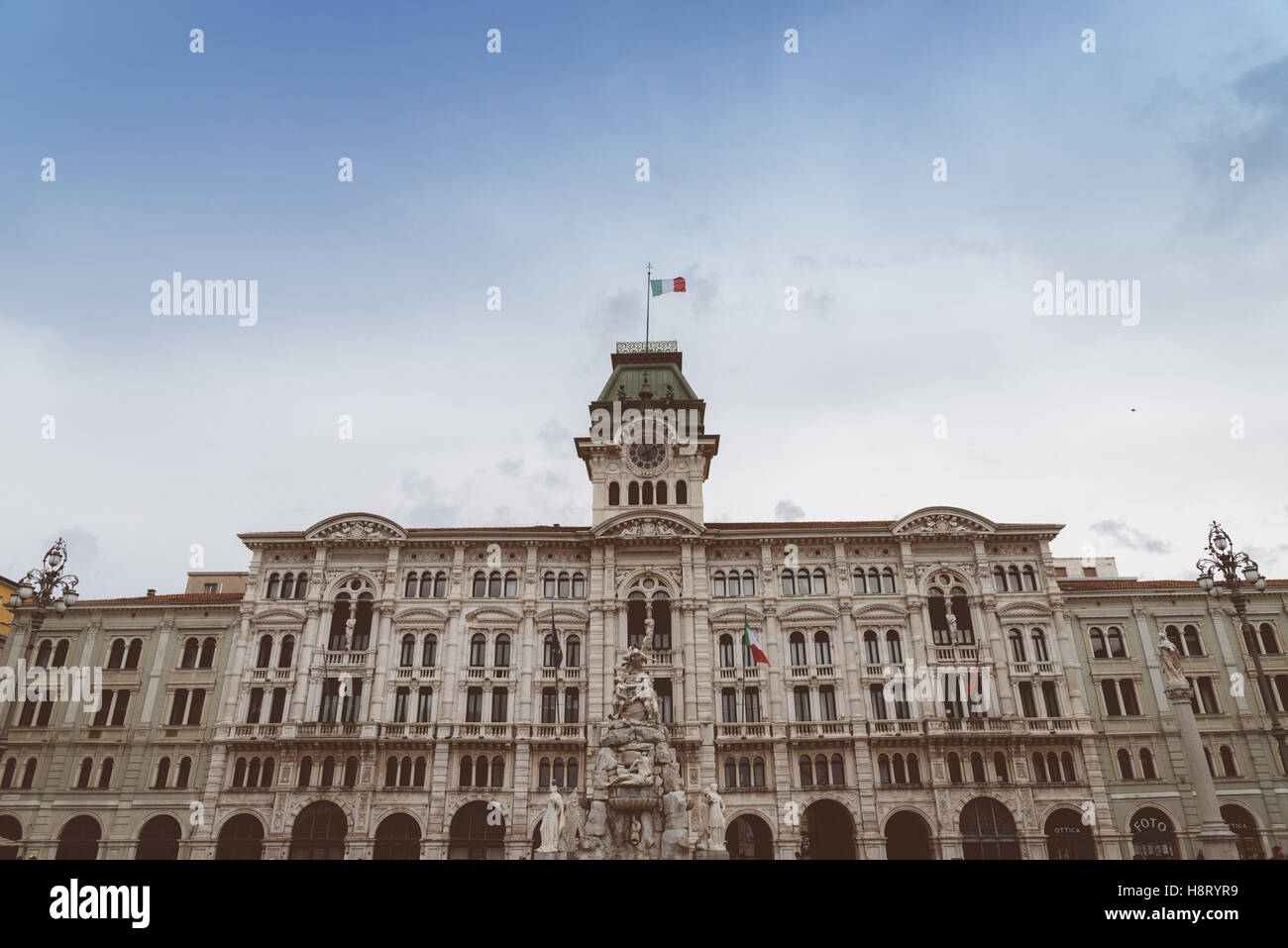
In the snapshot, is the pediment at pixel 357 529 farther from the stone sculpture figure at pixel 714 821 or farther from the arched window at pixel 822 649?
the stone sculpture figure at pixel 714 821

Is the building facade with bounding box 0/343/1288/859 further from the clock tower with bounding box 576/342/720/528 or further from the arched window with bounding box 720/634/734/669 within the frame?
the clock tower with bounding box 576/342/720/528

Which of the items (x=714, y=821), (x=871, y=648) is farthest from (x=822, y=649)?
(x=714, y=821)

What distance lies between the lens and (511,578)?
1786 inches

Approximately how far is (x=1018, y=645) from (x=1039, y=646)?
1.13 meters

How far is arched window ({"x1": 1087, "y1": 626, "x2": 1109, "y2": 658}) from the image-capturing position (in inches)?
1698

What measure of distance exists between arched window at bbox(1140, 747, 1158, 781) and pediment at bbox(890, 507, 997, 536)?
1289cm

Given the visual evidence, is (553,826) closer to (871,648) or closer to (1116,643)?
(871,648)

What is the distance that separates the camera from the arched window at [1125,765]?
40.1m

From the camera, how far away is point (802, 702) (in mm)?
42219

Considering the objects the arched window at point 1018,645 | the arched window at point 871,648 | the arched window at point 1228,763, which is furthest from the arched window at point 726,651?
the arched window at point 1228,763

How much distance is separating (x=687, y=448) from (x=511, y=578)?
12.9 meters

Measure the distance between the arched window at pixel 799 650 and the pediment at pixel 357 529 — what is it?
865 inches

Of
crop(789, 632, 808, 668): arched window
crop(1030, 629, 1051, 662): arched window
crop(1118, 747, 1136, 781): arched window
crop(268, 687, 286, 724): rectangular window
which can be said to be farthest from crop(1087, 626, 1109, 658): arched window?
crop(268, 687, 286, 724): rectangular window
